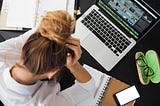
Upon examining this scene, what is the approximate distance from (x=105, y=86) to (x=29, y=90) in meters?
0.35

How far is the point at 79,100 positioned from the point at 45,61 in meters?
0.35

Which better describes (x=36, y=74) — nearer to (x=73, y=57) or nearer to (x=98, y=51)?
(x=73, y=57)

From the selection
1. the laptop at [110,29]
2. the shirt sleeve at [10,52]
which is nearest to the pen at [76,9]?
the laptop at [110,29]

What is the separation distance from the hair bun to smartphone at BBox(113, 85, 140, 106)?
17.2 inches

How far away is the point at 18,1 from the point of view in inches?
50.4

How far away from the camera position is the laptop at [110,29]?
1208 millimetres

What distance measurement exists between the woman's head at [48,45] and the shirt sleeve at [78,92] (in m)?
0.27

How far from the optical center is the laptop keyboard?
1.23 metres

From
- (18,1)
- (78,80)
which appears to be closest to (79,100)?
(78,80)

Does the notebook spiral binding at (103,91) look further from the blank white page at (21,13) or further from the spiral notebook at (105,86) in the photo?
the blank white page at (21,13)

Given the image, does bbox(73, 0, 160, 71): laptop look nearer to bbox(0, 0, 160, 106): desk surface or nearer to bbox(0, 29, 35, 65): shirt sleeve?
bbox(0, 0, 160, 106): desk surface

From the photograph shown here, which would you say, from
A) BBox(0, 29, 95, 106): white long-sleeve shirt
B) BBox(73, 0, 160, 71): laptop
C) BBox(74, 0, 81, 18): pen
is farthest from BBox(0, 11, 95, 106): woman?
BBox(74, 0, 81, 18): pen

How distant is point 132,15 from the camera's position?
3.95ft

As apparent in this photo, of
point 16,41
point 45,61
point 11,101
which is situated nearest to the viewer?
point 45,61
